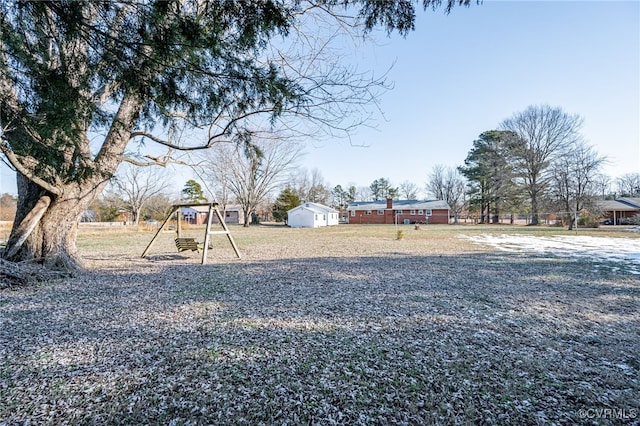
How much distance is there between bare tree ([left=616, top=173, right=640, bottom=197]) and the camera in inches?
1657

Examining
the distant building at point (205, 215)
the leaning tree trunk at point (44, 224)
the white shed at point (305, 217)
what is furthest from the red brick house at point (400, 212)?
the leaning tree trunk at point (44, 224)

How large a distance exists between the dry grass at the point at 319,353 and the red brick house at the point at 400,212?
36.8 m

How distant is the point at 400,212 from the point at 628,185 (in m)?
32.6

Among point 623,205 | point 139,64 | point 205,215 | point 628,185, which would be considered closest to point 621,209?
point 623,205

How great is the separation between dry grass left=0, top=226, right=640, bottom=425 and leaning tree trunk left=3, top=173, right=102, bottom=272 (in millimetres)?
1036

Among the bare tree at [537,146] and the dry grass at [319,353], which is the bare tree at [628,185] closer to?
the bare tree at [537,146]

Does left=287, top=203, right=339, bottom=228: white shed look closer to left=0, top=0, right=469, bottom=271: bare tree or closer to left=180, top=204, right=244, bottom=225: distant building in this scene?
left=180, top=204, right=244, bottom=225: distant building

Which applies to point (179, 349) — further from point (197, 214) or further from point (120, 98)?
point (197, 214)

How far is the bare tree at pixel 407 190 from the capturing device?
56.6 meters

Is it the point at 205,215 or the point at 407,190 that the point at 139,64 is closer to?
the point at 205,215

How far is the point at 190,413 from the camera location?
1835mm

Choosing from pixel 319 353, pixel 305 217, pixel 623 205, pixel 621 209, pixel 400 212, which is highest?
pixel 623 205

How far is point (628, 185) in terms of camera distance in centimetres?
4303

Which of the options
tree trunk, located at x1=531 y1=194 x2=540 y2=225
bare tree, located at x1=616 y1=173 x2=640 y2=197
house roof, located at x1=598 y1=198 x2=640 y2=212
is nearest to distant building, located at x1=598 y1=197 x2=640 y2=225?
house roof, located at x1=598 y1=198 x2=640 y2=212
